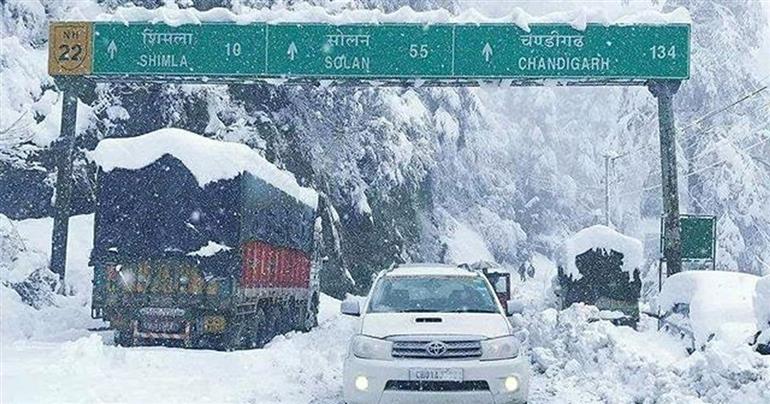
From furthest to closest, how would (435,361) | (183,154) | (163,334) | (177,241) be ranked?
(183,154) < (177,241) < (163,334) < (435,361)

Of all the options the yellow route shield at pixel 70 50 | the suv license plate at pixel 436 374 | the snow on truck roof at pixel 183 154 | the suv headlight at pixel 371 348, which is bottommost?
the suv license plate at pixel 436 374

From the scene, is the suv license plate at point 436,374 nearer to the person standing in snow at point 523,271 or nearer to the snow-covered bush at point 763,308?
the snow-covered bush at point 763,308

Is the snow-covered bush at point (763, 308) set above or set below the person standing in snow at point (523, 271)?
above

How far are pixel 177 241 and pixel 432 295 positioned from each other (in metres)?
6.50

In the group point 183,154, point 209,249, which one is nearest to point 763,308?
point 209,249

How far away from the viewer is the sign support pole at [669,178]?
22531 millimetres

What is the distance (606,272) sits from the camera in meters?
26.3

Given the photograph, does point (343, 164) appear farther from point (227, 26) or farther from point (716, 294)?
point (716, 294)

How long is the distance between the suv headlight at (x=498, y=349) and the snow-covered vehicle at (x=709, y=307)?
3.33 meters

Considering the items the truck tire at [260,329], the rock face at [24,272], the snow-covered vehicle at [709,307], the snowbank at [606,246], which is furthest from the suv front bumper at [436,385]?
the snowbank at [606,246]

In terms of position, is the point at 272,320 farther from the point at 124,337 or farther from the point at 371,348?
the point at 371,348

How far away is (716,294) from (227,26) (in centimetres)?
1385

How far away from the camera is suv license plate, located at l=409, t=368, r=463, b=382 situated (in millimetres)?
9031

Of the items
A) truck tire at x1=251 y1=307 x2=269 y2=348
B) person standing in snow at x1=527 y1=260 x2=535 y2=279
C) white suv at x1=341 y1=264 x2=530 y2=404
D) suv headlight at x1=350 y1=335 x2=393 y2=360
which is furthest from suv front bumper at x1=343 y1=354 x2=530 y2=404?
person standing in snow at x1=527 y1=260 x2=535 y2=279
